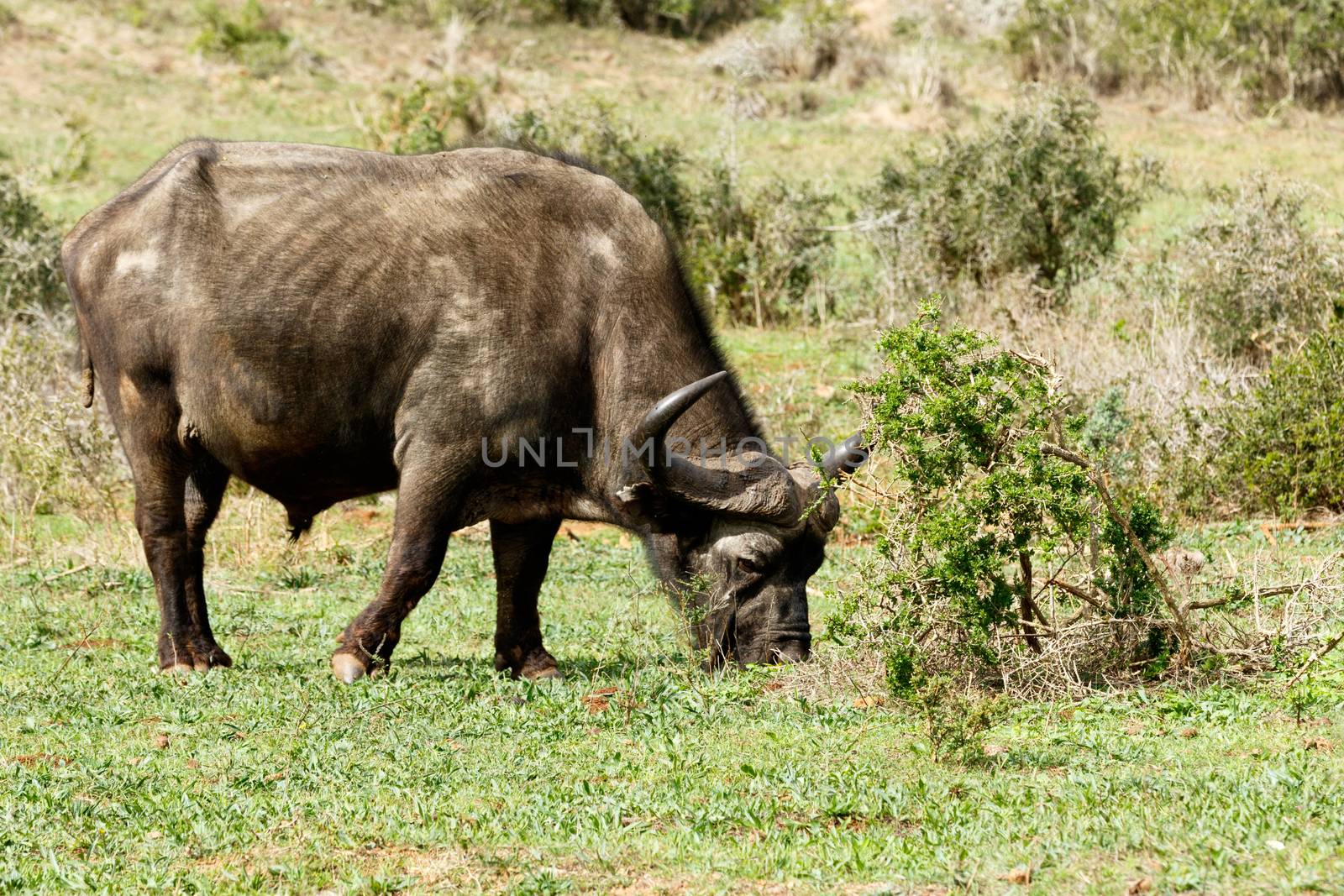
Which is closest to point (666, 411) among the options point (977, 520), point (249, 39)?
point (977, 520)

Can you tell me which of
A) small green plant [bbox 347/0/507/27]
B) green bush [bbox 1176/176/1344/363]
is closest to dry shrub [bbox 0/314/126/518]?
green bush [bbox 1176/176/1344/363]

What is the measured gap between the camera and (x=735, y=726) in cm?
655

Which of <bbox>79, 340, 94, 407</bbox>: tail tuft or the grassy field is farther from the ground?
<bbox>79, 340, 94, 407</bbox>: tail tuft

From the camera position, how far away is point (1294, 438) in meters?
11.2

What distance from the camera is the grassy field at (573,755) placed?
4.73 m

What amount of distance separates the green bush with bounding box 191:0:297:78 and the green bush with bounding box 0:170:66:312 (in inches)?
504

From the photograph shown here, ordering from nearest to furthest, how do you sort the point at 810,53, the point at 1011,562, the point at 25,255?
the point at 1011,562
the point at 25,255
the point at 810,53

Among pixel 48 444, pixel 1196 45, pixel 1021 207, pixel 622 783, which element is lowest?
pixel 48 444

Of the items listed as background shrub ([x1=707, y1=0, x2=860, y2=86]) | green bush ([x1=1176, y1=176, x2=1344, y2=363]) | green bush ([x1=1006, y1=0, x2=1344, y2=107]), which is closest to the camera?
green bush ([x1=1176, y1=176, x2=1344, y2=363])

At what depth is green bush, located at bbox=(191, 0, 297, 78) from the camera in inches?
1208

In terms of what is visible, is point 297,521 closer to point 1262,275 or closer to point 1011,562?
point 1011,562

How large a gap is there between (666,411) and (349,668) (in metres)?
2.10

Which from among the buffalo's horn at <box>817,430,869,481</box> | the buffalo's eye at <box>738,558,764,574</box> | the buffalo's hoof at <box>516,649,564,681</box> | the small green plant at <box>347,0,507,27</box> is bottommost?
the buffalo's hoof at <box>516,649,564,681</box>

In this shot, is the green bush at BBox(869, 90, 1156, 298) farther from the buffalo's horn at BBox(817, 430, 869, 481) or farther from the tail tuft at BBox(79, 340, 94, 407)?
the tail tuft at BBox(79, 340, 94, 407)
